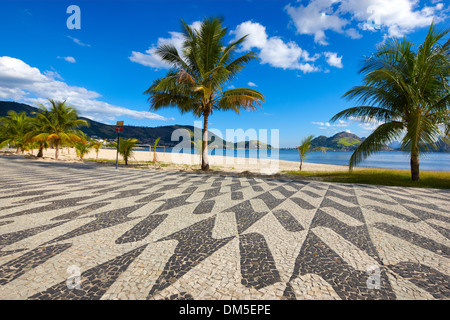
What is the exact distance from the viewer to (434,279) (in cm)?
182

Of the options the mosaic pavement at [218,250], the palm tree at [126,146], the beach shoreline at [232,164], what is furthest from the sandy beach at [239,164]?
the mosaic pavement at [218,250]

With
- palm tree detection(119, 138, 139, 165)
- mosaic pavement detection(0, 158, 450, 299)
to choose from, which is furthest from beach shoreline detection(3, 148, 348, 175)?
mosaic pavement detection(0, 158, 450, 299)

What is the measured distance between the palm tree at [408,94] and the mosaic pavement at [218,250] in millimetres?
5322

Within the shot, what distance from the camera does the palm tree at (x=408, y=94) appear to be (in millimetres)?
7672

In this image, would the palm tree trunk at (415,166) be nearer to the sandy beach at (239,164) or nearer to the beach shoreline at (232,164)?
the beach shoreline at (232,164)

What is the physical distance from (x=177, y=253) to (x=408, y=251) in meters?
2.90

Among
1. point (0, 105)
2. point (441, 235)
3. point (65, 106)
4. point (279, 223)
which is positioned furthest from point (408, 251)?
point (0, 105)

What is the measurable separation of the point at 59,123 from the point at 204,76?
16.5 m

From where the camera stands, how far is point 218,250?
232 cm

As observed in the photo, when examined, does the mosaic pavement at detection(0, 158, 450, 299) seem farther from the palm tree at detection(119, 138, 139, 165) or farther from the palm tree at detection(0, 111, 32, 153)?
the palm tree at detection(0, 111, 32, 153)

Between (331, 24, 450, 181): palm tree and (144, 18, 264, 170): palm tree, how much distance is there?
17.9 ft

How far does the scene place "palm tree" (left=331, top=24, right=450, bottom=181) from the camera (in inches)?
302

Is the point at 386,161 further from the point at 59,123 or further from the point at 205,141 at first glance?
the point at 59,123
